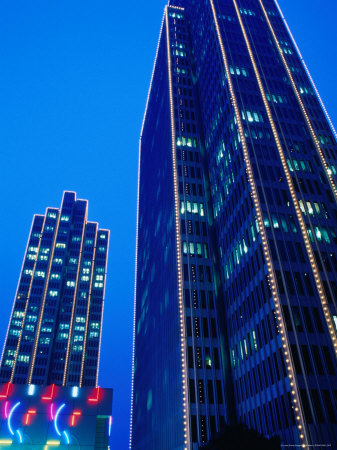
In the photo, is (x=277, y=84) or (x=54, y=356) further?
(x=54, y=356)

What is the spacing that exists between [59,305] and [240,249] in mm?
113127

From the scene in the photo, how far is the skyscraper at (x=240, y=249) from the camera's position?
43.4 meters

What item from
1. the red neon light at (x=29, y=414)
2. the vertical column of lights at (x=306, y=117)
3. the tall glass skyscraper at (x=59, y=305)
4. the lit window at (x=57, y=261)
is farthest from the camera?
the lit window at (x=57, y=261)

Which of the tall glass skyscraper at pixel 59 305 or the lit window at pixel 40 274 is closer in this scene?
the tall glass skyscraper at pixel 59 305

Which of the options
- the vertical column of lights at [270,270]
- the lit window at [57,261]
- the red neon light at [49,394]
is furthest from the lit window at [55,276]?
the red neon light at [49,394]

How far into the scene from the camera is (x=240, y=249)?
A: 56438mm

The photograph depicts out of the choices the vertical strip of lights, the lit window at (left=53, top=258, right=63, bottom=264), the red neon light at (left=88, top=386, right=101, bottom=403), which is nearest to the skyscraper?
the vertical strip of lights

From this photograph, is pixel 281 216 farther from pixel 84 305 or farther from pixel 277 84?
pixel 84 305

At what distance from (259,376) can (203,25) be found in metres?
76.6

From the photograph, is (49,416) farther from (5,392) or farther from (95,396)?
(5,392)

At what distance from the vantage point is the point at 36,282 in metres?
153

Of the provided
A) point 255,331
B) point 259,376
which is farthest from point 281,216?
point 259,376

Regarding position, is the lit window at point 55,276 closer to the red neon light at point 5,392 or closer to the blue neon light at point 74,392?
the red neon light at point 5,392

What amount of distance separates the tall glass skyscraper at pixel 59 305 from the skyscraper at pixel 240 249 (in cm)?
5898
